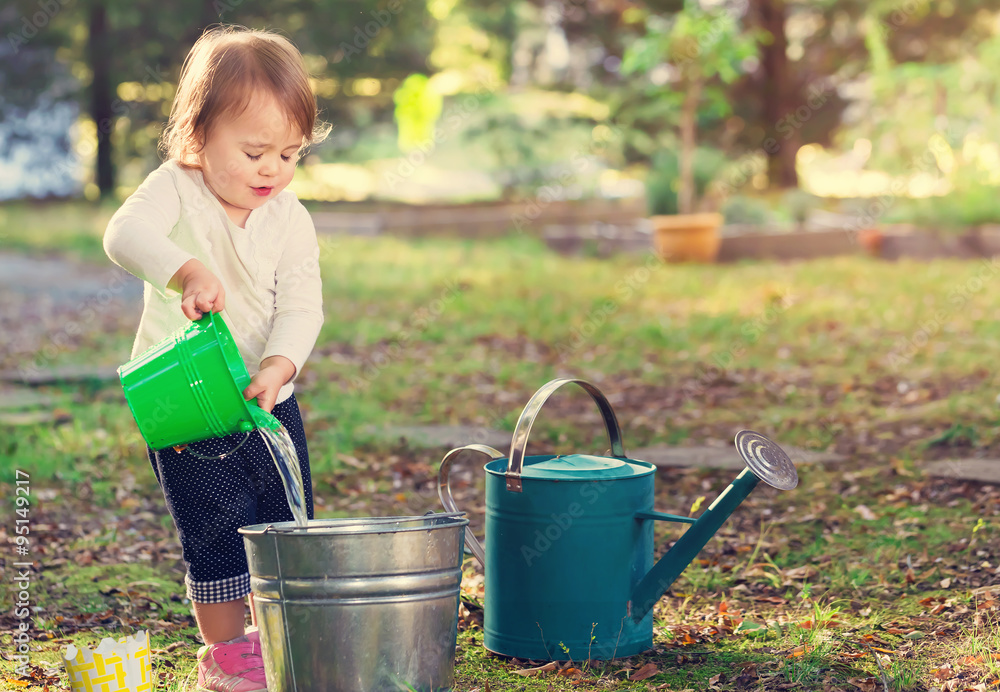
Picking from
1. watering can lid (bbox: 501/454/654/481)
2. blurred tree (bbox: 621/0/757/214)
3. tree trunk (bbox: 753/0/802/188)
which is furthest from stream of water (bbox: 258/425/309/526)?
tree trunk (bbox: 753/0/802/188)

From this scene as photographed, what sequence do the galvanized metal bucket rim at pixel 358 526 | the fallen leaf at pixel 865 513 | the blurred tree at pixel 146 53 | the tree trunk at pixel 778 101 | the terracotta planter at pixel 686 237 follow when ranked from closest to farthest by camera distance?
the galvanized metal bucket rim at pixel 358 526
the fallen leaf at pixel 865 513
the terracotta planter at pixel 686 237
the blurred tree at pixel 146 53
the tree trunk at pixel 778 101

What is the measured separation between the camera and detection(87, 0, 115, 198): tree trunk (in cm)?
1553

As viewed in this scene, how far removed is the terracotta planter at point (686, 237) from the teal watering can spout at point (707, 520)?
841cm

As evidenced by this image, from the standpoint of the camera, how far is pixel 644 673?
2291mm

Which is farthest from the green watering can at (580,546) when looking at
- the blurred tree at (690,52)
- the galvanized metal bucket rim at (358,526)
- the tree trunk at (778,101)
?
the tree trunk at (778,101)

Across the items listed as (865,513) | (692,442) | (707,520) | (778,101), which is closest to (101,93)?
(778,101)

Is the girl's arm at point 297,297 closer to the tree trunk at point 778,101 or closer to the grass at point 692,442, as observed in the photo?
the grass at point 692,442

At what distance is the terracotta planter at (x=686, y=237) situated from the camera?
416 inches

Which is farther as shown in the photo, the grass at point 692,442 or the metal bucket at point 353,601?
the grass at point 692,442

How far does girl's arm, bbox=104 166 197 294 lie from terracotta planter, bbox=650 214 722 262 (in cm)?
873

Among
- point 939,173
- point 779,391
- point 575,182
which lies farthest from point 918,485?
point 575,182

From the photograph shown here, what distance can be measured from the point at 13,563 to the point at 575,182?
47.1ft

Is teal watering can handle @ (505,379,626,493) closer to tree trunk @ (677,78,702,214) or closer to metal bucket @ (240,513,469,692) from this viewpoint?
metal bucket @ (240,513,469,692)

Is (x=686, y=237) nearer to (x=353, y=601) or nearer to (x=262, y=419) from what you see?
(x=262, y=419)
